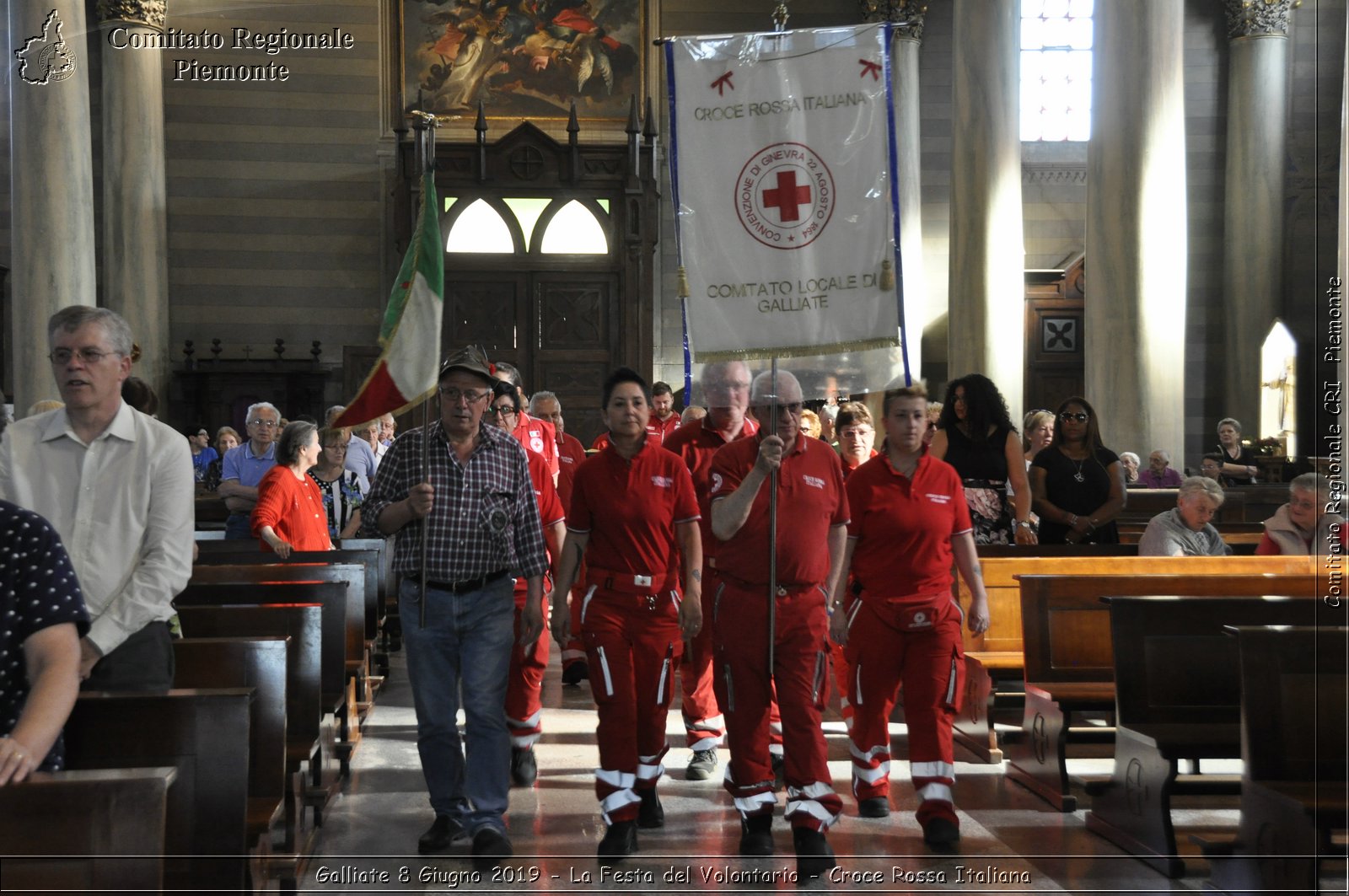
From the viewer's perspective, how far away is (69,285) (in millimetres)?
12734

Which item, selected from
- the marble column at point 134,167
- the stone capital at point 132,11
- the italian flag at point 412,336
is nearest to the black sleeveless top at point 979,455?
the italian flag at point 412,336

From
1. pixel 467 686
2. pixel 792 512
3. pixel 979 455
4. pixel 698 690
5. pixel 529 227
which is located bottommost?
pixel 698 690

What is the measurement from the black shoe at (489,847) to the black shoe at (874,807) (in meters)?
1.71

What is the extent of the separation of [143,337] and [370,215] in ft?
14.1

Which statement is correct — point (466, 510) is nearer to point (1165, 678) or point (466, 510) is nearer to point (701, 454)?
point (701, 454)

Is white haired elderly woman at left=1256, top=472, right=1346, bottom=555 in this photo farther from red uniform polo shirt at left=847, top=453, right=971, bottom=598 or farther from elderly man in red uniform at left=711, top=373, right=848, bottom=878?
elderly man in red uniform at left=711, top=373, right=848, bottom=878

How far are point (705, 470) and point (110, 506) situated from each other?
311 cm

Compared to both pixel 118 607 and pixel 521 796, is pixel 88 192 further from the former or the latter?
pixel 118 607

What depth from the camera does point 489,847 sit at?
5.27 m

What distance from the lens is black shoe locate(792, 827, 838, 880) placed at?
5.06 m

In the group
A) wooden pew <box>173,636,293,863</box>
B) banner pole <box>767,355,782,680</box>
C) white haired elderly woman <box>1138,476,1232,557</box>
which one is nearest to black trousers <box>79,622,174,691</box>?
wooden pew <box>173,636,293,863</box>

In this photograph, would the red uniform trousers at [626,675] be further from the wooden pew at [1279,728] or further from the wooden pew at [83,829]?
the wooden pew at [83,829]

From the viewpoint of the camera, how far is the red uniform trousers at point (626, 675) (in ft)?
17.8

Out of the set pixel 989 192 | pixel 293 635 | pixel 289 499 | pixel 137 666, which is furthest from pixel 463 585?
pixel 989 192
